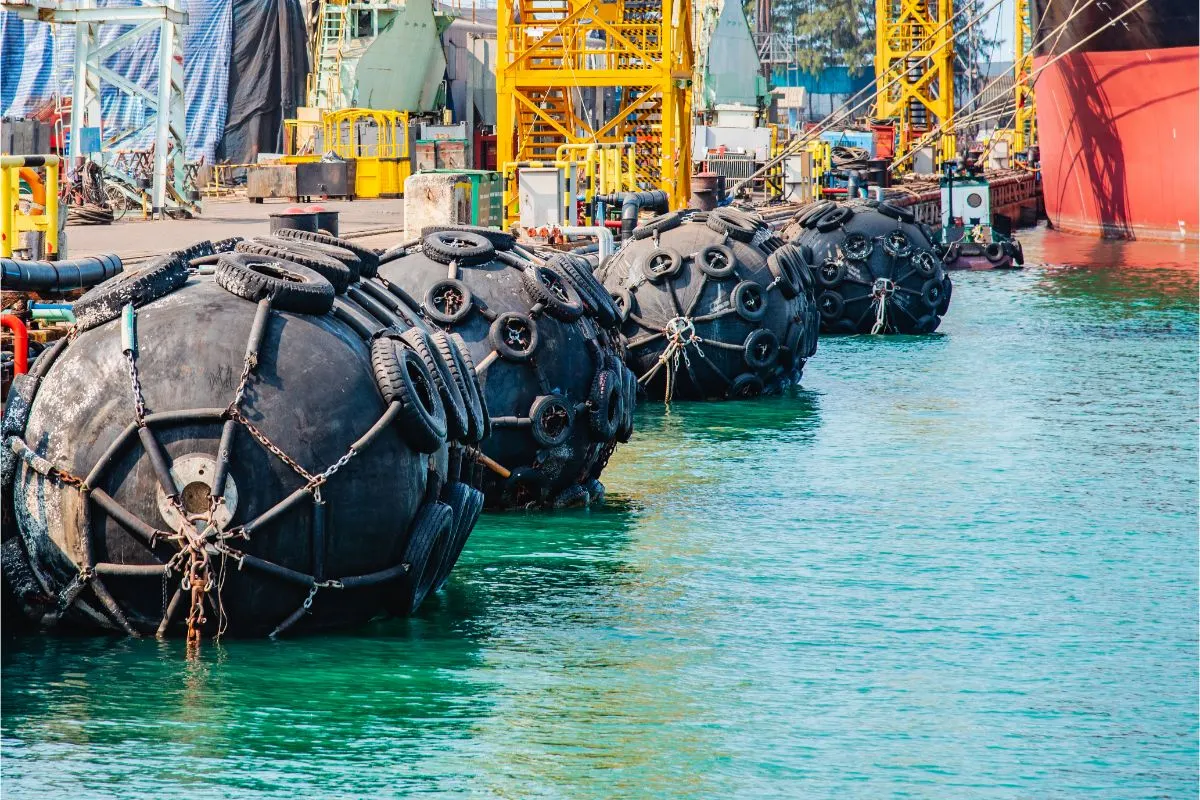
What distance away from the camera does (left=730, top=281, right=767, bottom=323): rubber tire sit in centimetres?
2039

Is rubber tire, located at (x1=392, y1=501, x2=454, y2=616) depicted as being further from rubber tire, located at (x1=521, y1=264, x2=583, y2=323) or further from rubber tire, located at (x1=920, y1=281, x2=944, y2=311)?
rubber tire, located at (x1=920, y1=281, x2=944, y2=311)

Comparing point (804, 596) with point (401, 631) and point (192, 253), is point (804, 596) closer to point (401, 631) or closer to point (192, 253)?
point (401, 631)

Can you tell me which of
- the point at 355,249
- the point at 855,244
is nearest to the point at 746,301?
the point at 855,244

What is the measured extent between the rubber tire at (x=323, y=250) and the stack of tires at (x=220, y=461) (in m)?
0.69

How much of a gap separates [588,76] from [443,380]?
28.2m

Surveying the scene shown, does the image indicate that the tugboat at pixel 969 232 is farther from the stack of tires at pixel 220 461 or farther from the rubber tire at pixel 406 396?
the stack of tires at pixel 220 461

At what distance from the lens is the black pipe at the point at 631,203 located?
93.8 feet

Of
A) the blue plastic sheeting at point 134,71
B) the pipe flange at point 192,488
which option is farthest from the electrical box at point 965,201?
the pipe flange at point 192,488

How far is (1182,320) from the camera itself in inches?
1254

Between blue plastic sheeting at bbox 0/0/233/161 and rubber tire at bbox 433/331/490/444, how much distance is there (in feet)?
145

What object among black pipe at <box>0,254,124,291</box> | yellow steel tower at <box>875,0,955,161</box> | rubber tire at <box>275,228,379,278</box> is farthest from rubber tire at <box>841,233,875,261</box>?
yellow steel tower at <box>875,0,955,161</box>

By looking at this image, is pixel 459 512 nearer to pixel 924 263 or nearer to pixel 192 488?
pixel 192 488

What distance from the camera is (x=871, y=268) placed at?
2870cm

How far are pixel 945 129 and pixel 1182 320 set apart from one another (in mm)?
19984
